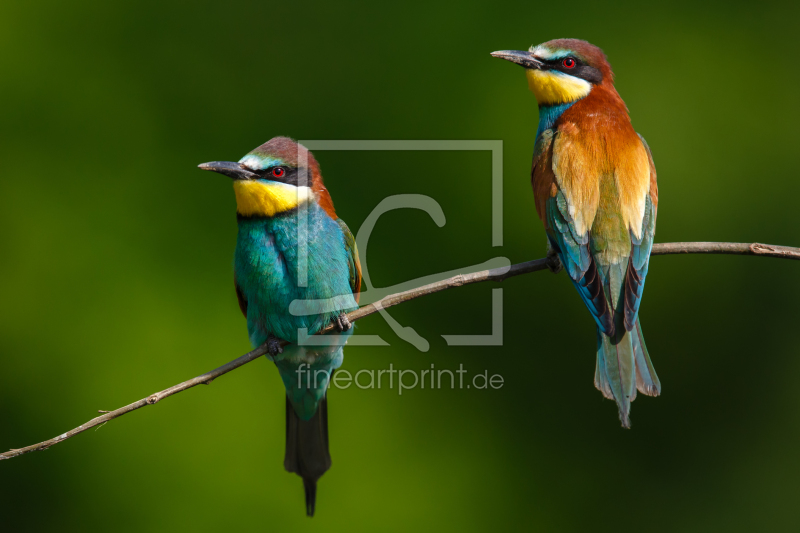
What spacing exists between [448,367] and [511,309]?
0.41 m

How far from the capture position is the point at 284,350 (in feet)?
9.68

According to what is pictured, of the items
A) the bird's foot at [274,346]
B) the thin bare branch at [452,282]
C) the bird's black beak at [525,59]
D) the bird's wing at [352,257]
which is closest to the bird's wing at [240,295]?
the bird's foot at [274,346]

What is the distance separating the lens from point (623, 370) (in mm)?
2236

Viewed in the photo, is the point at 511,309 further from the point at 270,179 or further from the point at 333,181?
the point at 270,179

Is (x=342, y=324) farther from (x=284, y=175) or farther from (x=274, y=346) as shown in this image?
(x=284, y=175)

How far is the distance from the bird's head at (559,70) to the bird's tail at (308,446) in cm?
152

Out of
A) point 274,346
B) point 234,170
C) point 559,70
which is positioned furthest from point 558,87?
point 274,346

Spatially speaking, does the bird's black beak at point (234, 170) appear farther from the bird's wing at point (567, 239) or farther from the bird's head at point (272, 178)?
the bird's wing at point (567, 239)

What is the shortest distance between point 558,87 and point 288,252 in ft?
3.60

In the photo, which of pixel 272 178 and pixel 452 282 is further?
pixel 272 178

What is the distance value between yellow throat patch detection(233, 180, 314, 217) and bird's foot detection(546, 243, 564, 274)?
885 mm

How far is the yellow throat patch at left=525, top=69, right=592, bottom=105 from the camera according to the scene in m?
2.65

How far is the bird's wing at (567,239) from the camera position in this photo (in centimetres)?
231

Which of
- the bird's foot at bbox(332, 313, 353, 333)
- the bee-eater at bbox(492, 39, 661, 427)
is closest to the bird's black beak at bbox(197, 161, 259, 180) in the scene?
the bird's foot at bbox(332, 313, 353, 333)
